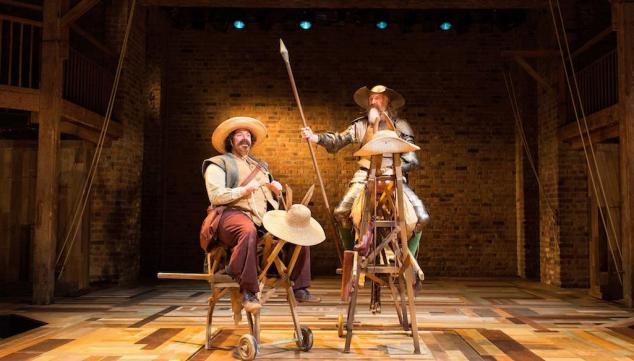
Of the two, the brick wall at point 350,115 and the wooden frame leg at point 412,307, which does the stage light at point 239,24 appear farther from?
the wooden frame leg at point 412,307

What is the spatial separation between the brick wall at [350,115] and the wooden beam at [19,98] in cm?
353

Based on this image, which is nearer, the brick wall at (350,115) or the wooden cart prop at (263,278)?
the wooden cart prop at (263,278)

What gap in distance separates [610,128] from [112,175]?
255 inches

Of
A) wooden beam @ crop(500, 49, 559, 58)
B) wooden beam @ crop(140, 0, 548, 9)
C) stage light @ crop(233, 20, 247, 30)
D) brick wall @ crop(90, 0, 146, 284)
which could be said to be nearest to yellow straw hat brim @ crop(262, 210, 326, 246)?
wooden beam @ crop(140, 0, 548, 9)

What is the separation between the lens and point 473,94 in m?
9.97

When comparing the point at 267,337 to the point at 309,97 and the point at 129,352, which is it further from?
the point at 309,97

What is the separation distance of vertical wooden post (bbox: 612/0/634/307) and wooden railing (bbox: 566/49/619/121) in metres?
0.52

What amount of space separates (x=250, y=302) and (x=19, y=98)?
13.7 feet

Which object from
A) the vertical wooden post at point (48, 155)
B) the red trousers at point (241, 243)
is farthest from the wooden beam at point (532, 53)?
the vertical wooden post at point (48, 155)

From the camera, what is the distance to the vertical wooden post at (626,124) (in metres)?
6.07

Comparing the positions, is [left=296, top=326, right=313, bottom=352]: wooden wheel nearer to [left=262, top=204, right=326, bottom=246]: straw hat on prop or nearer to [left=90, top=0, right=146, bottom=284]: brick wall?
[left=262, top=204, right=326, bottom=246]: straw hat on prop

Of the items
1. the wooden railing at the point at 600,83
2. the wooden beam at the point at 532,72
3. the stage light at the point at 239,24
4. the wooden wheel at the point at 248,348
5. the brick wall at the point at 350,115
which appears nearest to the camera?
the wooden wheel at the point at 248,348

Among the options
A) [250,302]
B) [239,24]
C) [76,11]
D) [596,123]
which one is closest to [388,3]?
[596,123]

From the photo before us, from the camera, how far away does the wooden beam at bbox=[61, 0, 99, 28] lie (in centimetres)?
627
